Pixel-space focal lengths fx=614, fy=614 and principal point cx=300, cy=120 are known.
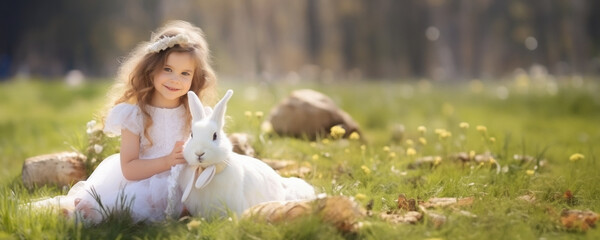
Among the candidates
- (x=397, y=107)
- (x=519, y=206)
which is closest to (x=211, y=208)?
(x=519, y=206)

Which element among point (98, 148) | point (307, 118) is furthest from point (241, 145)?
point (307, 118)

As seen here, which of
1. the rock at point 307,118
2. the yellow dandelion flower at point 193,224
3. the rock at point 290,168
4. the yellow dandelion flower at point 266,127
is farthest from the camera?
the rock at point 307,118

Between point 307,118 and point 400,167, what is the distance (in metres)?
1.57

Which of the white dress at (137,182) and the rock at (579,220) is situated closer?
the rock at (579,220)

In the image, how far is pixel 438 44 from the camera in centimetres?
1753

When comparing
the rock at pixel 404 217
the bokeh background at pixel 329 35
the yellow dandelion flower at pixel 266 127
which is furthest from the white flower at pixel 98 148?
the bokeh background at pixel 329 35

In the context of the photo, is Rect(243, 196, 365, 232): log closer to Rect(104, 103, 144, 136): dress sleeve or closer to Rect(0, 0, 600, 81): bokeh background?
Rect(104, 103, 144, 136): dress sleeve

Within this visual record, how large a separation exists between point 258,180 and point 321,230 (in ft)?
1.87

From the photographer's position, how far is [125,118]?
305cm

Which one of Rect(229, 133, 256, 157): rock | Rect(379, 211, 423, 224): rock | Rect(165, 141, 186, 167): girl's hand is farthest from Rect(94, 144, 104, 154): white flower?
Rect(379, 211, 423, 224): rock

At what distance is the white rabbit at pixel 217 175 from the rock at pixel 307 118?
7.77ft

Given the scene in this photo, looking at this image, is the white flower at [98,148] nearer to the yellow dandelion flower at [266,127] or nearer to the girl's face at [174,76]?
the girl's face at [174,76]

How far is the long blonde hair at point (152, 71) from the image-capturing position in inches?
122

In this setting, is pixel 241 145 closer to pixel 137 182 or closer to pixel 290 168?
pixel 290 168
